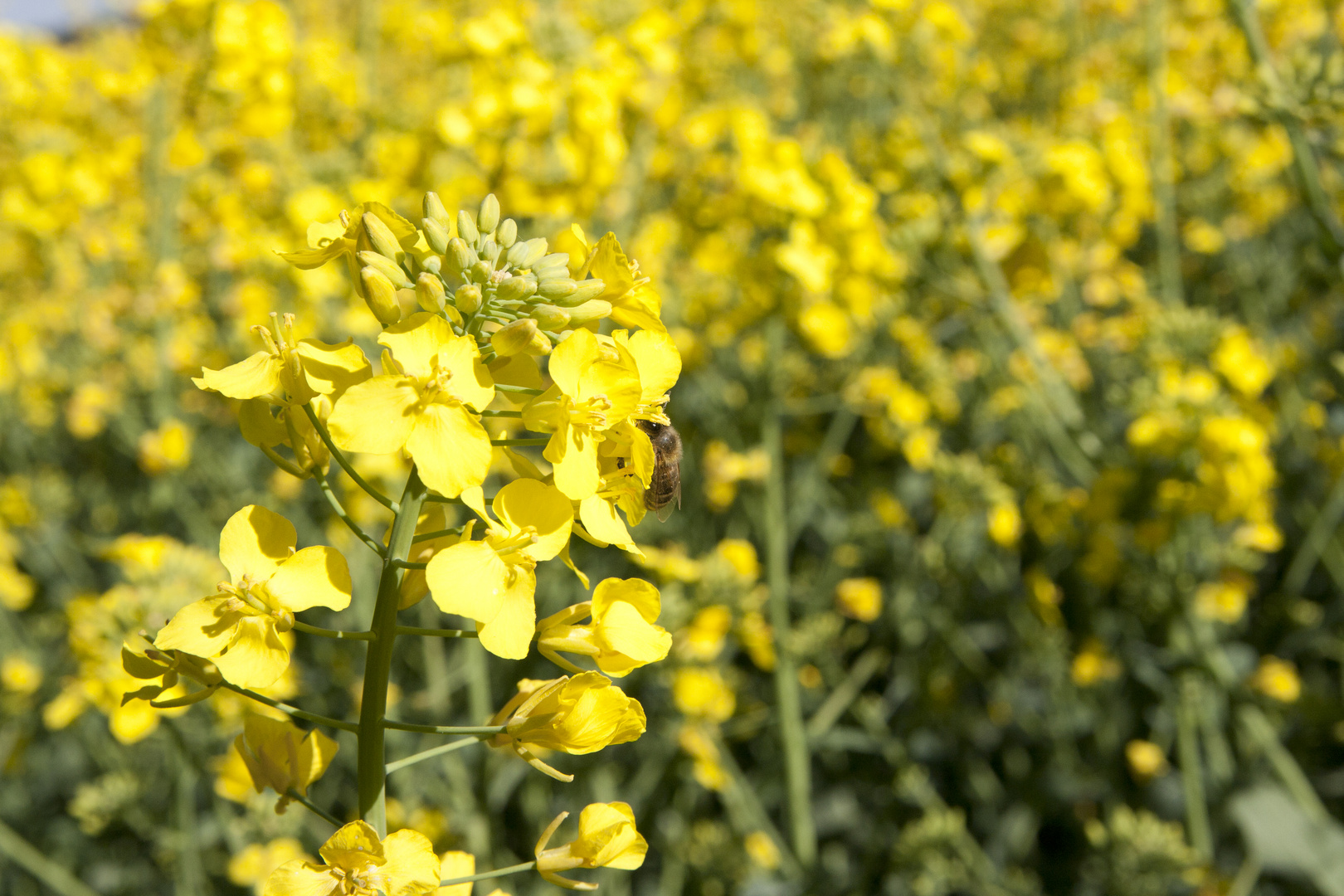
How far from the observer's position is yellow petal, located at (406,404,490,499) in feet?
2.79

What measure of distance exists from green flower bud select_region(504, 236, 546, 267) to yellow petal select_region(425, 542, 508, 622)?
0.36 metres

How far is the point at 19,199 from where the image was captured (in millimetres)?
4070

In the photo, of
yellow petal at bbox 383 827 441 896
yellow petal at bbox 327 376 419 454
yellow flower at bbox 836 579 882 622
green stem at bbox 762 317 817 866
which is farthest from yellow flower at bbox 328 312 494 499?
yellow flower at bbox 836 579 882 622

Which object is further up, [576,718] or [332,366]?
[332,366]

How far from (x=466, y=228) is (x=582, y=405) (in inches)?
11.6

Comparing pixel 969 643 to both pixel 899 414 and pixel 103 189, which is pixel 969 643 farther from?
pixel 103 189

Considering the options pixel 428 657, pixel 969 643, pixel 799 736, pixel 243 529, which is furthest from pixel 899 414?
pixel 243 529

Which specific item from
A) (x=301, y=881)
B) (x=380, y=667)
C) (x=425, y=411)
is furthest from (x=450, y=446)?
(x=301, y=881)

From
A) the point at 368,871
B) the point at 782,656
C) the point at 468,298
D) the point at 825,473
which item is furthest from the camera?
the point at 825,473

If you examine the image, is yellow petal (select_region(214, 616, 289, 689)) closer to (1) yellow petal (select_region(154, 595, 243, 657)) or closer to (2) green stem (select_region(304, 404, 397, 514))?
(1) yellow petal (select_region(154, 595, 243, 657))

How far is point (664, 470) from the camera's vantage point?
1.64 meters

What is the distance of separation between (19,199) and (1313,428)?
587 centimetres

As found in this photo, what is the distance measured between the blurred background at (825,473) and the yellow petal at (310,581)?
47.8 inches

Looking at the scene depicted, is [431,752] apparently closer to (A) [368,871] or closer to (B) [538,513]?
(A) [368,871]
